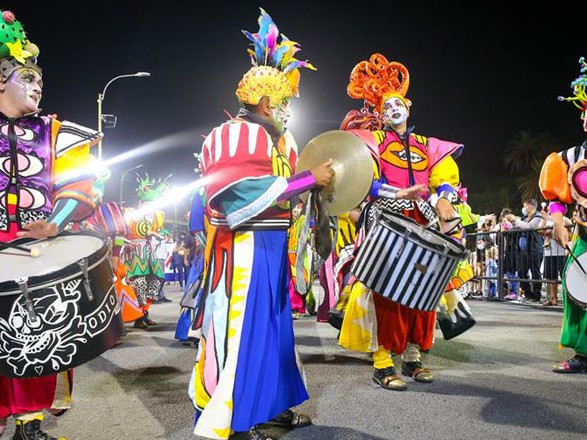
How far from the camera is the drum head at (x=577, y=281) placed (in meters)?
4.46

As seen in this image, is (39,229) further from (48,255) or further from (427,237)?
(427,237)

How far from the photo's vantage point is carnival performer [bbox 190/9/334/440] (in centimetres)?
282

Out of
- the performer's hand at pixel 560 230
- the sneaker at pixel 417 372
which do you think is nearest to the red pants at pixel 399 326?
the sneaker at pixel 417 372

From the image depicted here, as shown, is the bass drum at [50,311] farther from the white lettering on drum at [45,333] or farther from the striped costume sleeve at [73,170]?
the striped costume sleeve at [73,170]

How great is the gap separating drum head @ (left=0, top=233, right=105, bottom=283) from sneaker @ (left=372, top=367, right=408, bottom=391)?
2.45m

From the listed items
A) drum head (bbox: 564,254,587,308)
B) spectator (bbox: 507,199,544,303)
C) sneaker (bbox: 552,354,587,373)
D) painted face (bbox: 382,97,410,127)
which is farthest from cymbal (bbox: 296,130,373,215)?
spectator (bbox: 507,199,544,303)

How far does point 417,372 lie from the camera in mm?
4520

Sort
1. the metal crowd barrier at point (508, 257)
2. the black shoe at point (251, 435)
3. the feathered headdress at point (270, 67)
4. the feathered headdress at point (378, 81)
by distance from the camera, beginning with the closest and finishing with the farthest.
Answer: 1. the black shoe at point (251, 435)
2. the feathered headdress at point (270, 67)
3. the feathered headdress at point (378, 81)
4. the metal crowd barrier at point (508, 257)

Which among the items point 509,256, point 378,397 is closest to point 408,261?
point 378,397

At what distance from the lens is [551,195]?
4879 mm

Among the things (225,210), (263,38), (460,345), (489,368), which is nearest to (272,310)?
(225,210)

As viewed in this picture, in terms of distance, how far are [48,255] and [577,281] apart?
12.8 feet

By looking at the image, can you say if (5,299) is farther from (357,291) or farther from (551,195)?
(551,195)

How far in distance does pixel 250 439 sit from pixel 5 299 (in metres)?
1.40
